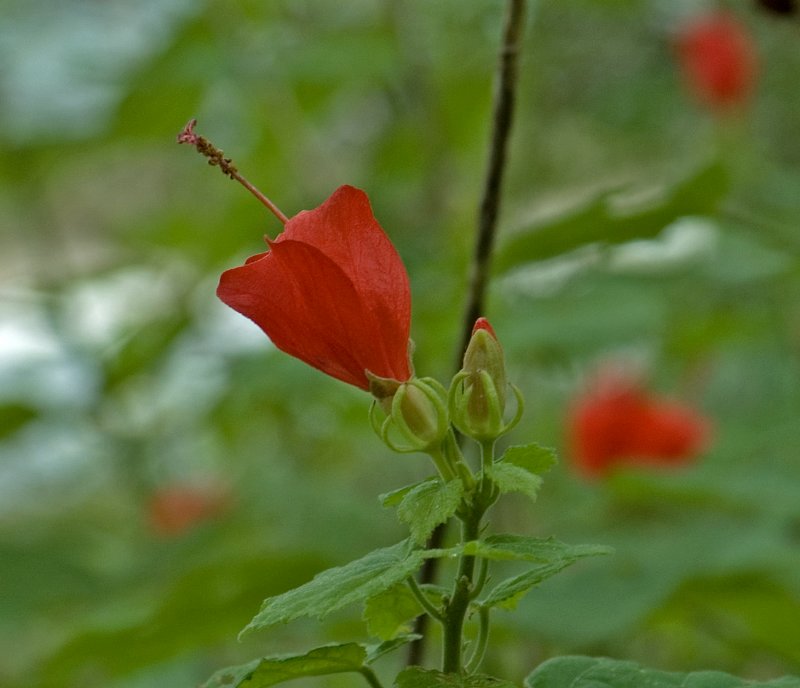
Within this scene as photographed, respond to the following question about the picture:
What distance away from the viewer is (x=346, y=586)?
0.37m

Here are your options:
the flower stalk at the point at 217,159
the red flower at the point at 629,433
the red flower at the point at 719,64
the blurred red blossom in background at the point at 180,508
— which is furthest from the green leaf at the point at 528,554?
the red flower at the point at 719,64

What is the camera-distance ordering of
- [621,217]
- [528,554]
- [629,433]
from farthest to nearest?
[629,433], [621,217], [528,554]

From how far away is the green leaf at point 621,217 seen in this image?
30.0 inches

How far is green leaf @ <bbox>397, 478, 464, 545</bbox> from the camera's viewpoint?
1.19 ft

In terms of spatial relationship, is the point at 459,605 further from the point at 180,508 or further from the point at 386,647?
the point at 180,508

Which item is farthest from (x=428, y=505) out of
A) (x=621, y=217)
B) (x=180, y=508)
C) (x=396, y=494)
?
(x=180, y=508)

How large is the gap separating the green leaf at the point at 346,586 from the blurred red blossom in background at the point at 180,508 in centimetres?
111

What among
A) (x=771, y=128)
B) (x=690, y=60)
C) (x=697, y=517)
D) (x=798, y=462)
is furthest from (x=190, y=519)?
(x=771, y=128)

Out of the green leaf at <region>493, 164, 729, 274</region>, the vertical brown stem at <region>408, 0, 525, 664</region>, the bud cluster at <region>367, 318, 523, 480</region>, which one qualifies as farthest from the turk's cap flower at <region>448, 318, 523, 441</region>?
the green leaf at <region>493, 164, 729, 274</region>

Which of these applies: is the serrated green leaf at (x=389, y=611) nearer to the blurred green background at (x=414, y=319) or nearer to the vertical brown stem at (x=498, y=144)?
the vertical brown stem at (x=498, y=144)

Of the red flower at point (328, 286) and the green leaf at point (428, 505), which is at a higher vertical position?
the red flower at point (328, 286)

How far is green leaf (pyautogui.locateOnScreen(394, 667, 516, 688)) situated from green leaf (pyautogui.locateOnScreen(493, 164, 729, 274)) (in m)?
0.43

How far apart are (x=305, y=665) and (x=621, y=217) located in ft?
1.42

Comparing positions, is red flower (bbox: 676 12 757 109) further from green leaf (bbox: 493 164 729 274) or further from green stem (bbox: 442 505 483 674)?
green stem (bbox: 442 505 483 674)
